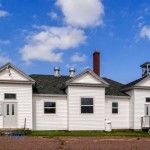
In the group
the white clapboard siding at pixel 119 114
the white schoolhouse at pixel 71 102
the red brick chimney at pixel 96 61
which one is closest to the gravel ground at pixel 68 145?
the white schoolhouse at pixel 71 102

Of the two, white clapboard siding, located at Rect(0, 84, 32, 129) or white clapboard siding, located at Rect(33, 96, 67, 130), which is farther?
white clapboard siding, located at Rect(33, 96, 67, 130)

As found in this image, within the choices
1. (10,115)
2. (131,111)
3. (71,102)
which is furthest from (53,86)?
(131,111)

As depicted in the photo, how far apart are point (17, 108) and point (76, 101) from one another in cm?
596

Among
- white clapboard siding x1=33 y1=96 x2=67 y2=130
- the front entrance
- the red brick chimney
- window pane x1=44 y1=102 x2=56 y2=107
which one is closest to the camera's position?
white clapboard siding x1=33 y1=96 x2=67 y2=130

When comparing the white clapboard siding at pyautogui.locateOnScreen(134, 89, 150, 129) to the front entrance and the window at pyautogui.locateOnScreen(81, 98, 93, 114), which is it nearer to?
the front entrance

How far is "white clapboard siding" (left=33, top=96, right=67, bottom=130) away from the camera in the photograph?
33.3 metres

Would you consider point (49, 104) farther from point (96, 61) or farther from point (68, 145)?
point (68, 145)

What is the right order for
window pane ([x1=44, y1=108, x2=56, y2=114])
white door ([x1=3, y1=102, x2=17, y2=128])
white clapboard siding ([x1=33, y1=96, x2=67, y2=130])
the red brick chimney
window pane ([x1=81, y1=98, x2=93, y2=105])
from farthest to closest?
the red brick chimney < window pane ([x1=81, y1=98, x2=93, y2=105]) < window pane ([x1=44, y1=108, x2=56, y2=114]) < white clapboard siding ([x1=33, y1=96, x2=67, y2=130]) < white door ([x1=3, y1=102, x2=17, y2=128])

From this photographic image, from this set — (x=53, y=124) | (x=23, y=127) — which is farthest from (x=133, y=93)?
(x=23, y=127)

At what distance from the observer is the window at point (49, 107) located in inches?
1330

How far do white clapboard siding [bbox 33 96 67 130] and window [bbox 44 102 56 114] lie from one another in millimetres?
302

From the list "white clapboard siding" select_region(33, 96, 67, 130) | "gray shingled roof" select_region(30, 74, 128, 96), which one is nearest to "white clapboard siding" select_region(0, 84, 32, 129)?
"white clapboard siding" select_region(33, 96, 67, 130)

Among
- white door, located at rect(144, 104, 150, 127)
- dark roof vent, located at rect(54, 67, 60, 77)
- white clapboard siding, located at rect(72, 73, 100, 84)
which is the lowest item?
white door, located at rect(144, 104, 150, 127)

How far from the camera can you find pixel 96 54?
3931cm
